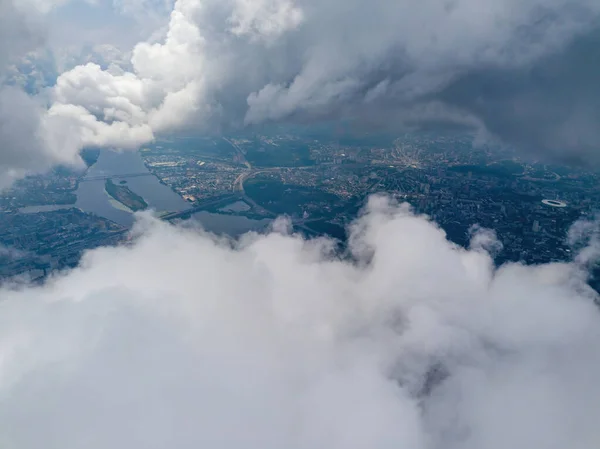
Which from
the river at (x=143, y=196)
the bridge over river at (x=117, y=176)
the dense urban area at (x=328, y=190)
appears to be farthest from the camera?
the bridge over river at (x=117, y=176)

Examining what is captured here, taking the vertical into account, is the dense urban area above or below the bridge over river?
below

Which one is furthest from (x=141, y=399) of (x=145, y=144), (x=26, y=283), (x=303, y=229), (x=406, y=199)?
(x=145, y=144)

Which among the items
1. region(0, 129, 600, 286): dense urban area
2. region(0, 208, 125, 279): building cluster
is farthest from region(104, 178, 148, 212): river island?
region(0, 208, 125, 279): building cluster

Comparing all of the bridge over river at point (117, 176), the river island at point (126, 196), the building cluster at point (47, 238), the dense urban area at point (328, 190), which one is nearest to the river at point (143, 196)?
the river island at point (126, 196)

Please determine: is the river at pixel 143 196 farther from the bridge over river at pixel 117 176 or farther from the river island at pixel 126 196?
the bridge over river at pixel 117 176

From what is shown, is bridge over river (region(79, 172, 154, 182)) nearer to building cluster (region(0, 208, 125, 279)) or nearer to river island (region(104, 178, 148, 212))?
river island (region(104, 178, 148, 212))

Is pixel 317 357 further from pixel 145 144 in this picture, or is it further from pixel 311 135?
pixel 145 144
